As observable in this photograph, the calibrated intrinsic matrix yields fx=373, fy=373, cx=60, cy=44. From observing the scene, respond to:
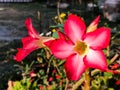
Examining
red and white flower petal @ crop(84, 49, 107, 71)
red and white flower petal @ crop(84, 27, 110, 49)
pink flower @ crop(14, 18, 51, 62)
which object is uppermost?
red and white flower petal @ crop(84, 27, 110, 49)

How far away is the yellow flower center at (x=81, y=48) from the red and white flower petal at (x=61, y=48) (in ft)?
0.07

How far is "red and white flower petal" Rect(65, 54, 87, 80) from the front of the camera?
2.79 ft

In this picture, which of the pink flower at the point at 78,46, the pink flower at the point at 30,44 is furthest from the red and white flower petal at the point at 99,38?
the pink flower at the point at 30,44

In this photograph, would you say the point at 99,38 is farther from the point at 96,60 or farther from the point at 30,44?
the point at 30,44

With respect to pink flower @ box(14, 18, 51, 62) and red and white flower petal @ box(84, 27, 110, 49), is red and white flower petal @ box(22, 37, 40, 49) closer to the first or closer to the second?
pink flower @ box(14, 18, 51, 62)

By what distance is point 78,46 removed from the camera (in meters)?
0.92

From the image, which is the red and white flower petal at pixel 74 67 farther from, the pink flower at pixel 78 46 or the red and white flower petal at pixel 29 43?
the red and white flower petal at pixel 29 43

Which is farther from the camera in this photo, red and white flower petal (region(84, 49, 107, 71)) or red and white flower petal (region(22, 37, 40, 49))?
red and white flower petal (region(22, 37, 40, 49))

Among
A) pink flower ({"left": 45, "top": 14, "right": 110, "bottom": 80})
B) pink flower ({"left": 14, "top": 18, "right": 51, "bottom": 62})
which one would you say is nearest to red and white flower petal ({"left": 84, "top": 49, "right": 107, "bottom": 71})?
pink flower ({"left": 45, "top": 14, "right": 110, "bottom": 80})

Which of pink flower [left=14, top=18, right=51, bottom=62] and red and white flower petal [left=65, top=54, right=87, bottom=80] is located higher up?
pink flower [left=14, top=18, right=51, bottom=62]

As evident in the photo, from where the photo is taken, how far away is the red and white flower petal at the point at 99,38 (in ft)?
2.77

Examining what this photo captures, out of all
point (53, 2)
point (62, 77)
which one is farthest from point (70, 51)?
point (53, 2)

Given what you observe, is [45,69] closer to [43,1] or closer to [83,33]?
[83,33]

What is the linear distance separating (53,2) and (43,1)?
2.88 meters
